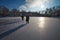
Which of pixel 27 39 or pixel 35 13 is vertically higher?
pixel 27 39

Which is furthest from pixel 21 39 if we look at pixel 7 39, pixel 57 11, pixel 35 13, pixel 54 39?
pixel 35 13

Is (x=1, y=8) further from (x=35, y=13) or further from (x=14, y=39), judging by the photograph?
(x=14, y=39)

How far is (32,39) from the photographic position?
474 centimetres

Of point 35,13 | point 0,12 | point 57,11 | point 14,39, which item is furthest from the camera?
point 35,13

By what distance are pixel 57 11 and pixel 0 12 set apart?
41316mm

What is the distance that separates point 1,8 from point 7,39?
213 ft

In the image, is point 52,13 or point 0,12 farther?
point 52,13

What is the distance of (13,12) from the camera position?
8075 centimetres

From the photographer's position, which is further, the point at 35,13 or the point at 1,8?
the point at 35,13

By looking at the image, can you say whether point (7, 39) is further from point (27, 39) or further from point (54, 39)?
point (54, 39)

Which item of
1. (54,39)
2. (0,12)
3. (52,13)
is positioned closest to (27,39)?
(54,39)

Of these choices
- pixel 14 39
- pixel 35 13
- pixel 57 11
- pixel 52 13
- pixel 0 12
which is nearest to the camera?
pixel 14 39

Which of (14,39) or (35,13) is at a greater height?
(14,39)

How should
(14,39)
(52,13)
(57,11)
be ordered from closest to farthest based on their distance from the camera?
(14,39) → (57,11) → (52,13)
